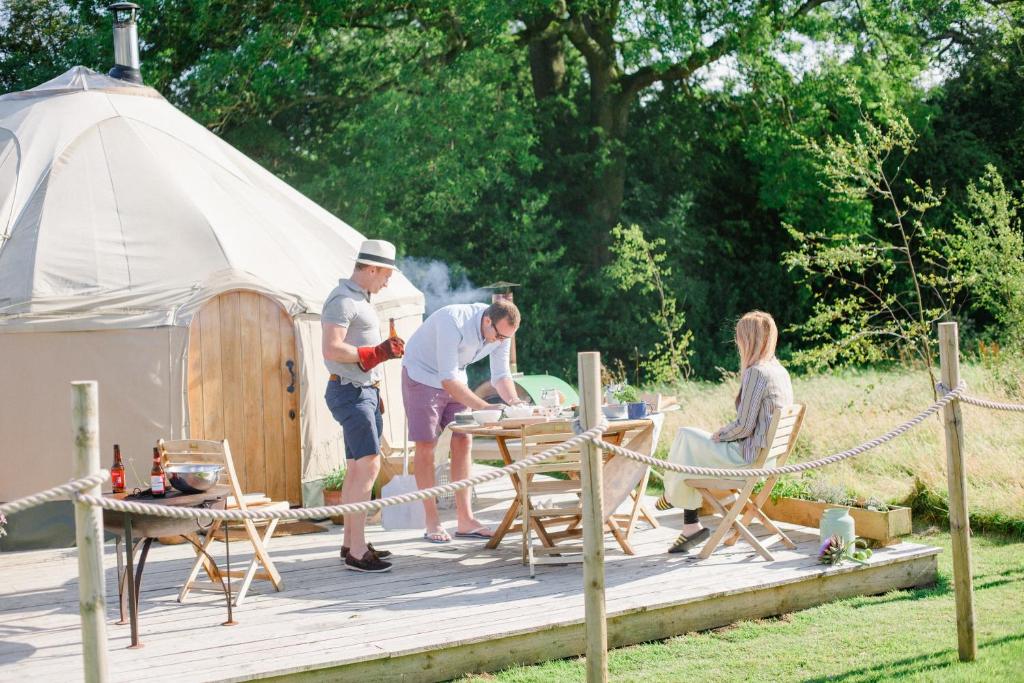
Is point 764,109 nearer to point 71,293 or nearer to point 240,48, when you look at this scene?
Answer: point 240,48

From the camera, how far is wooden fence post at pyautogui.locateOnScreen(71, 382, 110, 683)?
11.0 feet

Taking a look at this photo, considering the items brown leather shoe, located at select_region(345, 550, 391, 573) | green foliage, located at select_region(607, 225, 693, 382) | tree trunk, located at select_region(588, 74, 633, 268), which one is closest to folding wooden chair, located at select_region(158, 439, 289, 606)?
brown leather shoe, located at select_region(345, 550, 391, 573)

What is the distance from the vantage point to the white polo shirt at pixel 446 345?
6.25m

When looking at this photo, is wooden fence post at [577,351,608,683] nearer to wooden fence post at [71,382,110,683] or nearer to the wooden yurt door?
wooden fence post at [71,382,110,683]

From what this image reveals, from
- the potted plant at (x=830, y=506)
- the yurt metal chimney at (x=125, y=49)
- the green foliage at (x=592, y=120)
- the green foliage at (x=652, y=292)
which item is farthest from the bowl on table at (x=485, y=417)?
the green foliage at (x=652, y=292)

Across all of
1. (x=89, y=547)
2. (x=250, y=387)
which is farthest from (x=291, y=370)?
(x=89, y=547)

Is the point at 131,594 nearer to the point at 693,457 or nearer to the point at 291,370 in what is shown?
the point at 693,457

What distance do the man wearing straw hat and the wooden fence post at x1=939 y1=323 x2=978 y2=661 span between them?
9.08 feet

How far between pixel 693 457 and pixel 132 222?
4.70m

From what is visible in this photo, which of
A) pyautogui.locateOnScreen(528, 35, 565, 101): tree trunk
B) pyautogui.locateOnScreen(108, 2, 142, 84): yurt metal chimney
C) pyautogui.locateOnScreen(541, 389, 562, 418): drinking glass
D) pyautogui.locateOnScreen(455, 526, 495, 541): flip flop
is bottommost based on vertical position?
pyautogui.locateOnScreen(455, 526, 495, 541): flip flop

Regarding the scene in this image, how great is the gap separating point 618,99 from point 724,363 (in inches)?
198

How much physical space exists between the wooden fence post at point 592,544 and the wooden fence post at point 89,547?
66.2 inches

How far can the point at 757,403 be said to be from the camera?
19.0 feet

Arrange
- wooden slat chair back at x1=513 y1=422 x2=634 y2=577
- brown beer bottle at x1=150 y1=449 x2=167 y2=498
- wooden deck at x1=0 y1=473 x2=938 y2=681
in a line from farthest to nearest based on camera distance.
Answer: wooden slat chair back at x1=513 y1=422 x2=634 y2=577 < brown beer bottle at x1=150 y1=449 x2=167 y2=498 < wooden deck at x1=0 y1=473 x2=938 y2=681
